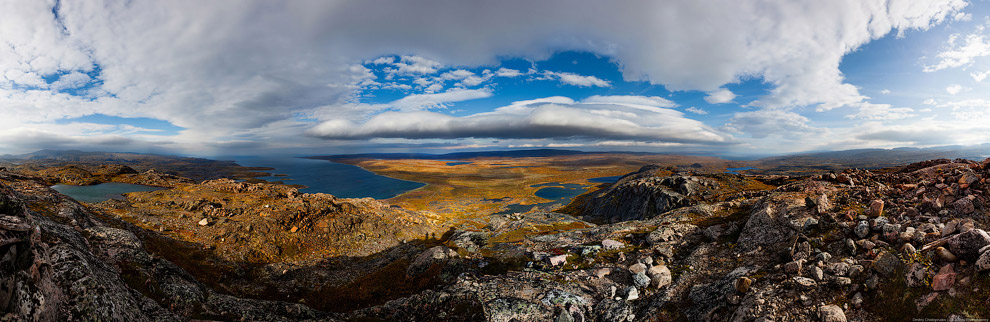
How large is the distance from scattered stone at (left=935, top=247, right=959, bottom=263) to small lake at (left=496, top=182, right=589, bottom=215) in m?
105

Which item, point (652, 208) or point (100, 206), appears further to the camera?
point (652, 208)

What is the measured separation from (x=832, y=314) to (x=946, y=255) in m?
3.33

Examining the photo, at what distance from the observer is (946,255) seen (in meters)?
8.38

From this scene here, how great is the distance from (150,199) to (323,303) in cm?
4645

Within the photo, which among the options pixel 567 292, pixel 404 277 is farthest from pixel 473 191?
pixel 567 292

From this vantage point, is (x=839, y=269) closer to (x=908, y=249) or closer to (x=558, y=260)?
(x=908, y=249)

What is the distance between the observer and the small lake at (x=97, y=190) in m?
56.7

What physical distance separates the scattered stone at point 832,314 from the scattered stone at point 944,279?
2095mm

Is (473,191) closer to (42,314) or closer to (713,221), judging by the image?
(713,221)

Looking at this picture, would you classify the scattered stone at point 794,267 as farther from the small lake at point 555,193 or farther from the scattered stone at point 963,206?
the small lake at point 555,193

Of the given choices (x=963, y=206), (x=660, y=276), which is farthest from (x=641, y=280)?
(x=963, y=206)

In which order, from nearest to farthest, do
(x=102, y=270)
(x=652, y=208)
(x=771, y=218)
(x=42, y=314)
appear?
(x=42, y=314)
(x=102, y=270)
(x=771, y=218)
(x=652, y=208)

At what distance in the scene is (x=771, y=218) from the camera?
17.2m

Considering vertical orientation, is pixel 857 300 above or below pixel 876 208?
below
